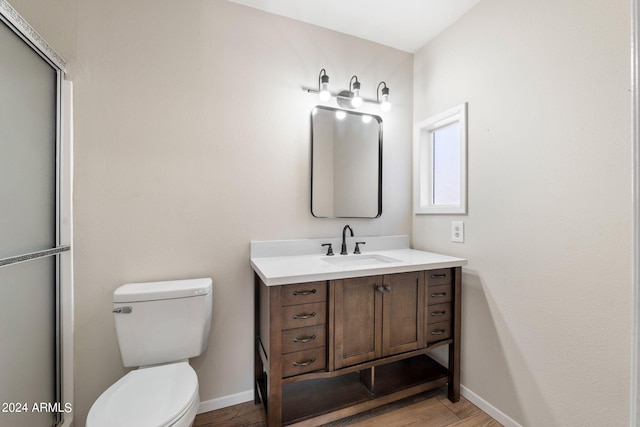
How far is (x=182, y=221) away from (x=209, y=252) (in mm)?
240

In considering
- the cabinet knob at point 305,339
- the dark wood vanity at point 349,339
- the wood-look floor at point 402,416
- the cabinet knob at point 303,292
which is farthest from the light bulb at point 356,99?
the wood-look floor at point 402,416

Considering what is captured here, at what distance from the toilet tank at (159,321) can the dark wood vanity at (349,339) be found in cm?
35

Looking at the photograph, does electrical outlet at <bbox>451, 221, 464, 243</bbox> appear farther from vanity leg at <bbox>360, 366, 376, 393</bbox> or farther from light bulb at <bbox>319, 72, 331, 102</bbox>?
light bulb at <bbox>319, 72, 331, 102</bbox>

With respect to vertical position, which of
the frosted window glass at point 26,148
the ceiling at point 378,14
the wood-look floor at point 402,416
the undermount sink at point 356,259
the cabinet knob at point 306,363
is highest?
the ceiling at point 378,14

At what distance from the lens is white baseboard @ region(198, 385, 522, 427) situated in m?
1.52

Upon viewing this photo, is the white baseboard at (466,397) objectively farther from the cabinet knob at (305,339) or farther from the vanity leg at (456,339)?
the cabinet knob at (305,339)

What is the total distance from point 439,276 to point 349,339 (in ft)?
2.23

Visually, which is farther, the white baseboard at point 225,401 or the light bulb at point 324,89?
the light bulb at point 324,89

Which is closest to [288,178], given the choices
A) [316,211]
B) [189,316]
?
[316,211]

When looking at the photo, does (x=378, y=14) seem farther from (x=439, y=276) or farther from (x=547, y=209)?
(x=439, y=276)

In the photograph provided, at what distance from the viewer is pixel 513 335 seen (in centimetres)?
146

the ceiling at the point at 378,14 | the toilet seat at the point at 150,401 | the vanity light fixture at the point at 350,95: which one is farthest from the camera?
the vanity light fixture at the point at 350,95

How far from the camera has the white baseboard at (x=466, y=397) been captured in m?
1.52

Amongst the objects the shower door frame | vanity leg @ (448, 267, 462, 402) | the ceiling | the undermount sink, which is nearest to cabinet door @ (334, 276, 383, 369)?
the undermount sink
